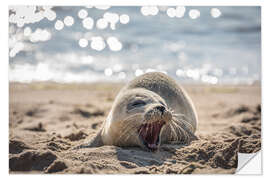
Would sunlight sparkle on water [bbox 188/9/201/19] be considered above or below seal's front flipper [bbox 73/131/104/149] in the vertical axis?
above

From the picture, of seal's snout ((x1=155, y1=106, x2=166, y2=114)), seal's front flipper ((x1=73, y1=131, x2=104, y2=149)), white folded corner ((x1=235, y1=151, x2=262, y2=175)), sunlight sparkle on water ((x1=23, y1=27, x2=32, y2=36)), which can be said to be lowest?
white folded corner ((x1=235, y1=151, x2=262, y2=175))

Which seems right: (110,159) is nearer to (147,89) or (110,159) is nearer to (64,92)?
(147,89)

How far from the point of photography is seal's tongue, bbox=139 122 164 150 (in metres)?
3.80

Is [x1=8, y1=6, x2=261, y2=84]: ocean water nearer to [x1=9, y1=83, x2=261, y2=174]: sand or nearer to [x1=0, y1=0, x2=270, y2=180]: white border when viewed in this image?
[x1=0, y1=0, x2=270, y2=180]: white border

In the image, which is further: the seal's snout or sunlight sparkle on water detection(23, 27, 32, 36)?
sunlight sparkle on water detection(23, 27, 32, 36)

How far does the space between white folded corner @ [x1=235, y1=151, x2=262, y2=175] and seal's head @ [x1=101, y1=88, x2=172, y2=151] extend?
0.94 m

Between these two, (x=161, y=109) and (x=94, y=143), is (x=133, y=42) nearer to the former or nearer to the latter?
(x=94, y=143)

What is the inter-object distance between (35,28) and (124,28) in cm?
267

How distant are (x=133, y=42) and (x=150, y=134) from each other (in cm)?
555

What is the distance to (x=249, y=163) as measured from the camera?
376 centimetres

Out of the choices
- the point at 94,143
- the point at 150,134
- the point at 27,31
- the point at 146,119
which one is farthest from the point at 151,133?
the point at 27,31

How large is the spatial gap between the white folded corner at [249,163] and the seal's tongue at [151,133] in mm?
958

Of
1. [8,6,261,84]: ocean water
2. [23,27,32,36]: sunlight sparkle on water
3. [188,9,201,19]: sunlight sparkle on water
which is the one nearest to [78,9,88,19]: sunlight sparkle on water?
[8,6,261,84]: ocean water

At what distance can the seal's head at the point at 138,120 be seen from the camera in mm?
3607
